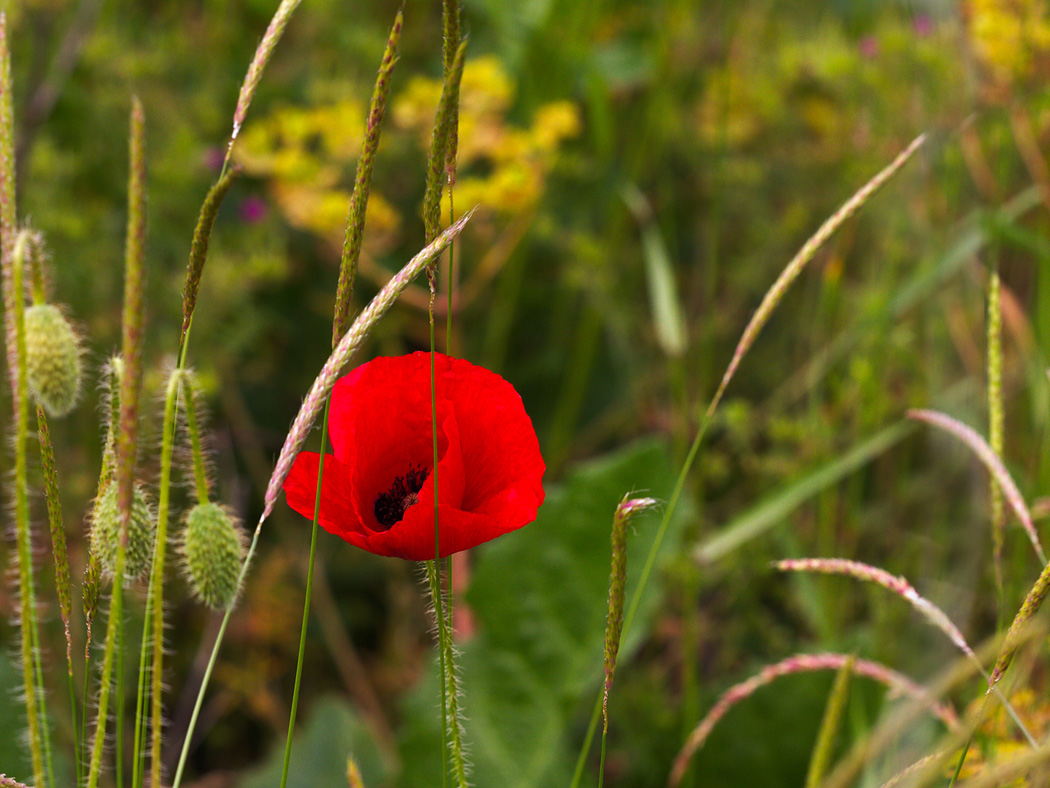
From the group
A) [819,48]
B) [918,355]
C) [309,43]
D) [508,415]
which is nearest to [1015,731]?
[508,415]

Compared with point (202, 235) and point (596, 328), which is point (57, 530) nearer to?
point (202, 235)

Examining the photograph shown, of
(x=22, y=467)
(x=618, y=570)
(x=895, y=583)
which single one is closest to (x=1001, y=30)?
(x=895, y=583)

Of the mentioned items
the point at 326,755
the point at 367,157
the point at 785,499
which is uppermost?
the point at 367,157

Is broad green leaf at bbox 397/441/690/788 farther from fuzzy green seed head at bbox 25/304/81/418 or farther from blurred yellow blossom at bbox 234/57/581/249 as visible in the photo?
fuzzy green seed head at bbox 25/304/81/418

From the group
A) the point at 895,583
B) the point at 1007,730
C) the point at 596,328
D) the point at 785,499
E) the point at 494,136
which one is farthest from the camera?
the point at 596,328

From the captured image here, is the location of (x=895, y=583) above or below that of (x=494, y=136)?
below

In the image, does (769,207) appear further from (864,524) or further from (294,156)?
(294,156)

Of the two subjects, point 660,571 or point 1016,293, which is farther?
point 1016,293
